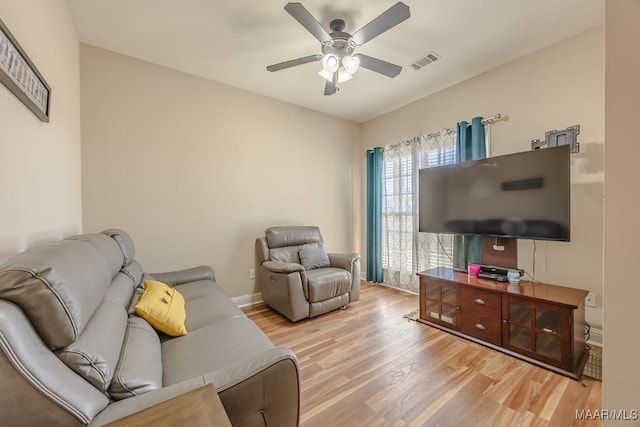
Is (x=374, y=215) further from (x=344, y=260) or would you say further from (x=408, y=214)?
(x=344, y=260)

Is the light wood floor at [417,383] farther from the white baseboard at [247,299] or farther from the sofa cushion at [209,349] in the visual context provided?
the white baseboard at [247,299]

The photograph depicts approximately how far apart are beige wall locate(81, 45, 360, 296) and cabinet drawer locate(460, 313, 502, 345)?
7.51ft

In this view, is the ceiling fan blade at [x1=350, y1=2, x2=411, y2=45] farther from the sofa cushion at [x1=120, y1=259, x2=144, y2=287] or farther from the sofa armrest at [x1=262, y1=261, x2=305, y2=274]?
the sofa cushion at [x1=120, y1=259, x2=144, y2=287]

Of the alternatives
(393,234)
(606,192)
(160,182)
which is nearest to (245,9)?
(160,182)

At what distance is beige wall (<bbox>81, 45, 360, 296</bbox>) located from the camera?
2.46m

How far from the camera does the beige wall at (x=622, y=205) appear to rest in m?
0.77

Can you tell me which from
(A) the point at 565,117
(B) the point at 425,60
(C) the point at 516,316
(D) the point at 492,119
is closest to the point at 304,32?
(B) the point at 425,60

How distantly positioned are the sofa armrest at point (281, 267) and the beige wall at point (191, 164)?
0.46m

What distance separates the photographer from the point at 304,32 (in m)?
2.18

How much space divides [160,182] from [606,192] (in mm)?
3245

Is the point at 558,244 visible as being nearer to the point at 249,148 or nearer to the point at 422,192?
the point at 422,192

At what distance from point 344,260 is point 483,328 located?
1.55m

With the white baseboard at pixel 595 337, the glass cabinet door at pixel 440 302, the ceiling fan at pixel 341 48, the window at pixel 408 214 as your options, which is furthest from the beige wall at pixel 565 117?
the ceiling fan at pixel 341 48

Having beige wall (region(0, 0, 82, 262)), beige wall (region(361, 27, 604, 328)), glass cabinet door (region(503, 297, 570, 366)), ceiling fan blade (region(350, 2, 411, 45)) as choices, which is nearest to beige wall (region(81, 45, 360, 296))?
beige wall (region(0, 0, 82, 262))
